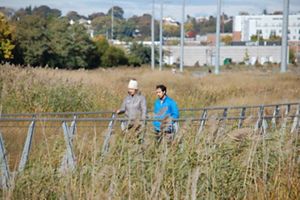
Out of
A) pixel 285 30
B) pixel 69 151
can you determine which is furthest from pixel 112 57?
pixel 69 151

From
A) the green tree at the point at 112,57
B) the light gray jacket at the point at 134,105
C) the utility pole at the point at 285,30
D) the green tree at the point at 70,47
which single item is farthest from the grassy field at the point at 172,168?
the green tree at the point at 112,57

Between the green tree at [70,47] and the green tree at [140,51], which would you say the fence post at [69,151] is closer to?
the green tree at [70,47]

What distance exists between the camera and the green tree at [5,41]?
61219 millimetres

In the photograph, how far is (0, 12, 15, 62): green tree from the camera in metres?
61.2

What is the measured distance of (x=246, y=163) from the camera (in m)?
6.91

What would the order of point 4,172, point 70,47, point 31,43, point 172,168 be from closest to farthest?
point 172,168
point 4,172
point 31,43
point 70,47

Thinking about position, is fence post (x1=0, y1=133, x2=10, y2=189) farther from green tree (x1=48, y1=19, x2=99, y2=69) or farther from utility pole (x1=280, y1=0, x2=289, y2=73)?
green tree (x1=48, y1=19, x2=99, y2=69)

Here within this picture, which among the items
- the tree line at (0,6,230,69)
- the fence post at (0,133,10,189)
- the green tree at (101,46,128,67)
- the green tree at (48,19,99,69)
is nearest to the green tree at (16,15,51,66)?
the tree line at (0,6,230,69)

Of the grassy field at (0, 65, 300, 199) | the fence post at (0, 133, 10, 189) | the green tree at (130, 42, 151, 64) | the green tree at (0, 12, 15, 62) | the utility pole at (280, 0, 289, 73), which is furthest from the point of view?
the green tree at (130, 42, 151, 64)

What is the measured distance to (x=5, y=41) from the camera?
210ft

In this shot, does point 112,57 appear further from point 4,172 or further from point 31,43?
point 4,172

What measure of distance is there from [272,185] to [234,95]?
23.8 m

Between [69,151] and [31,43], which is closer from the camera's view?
[69,151]

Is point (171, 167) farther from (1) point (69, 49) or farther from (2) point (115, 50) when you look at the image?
(2) point (115, 50)
